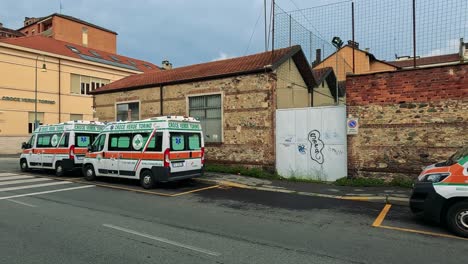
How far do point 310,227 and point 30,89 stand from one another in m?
33.6

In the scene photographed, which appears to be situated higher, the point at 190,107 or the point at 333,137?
the point at 190,107

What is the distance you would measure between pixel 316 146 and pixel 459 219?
6759 mm

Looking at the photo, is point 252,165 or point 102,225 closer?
point 102,225

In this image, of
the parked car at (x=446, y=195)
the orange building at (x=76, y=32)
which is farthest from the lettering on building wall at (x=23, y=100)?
the parked car at (x=446, y=195)

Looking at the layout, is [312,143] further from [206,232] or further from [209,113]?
[206,232]

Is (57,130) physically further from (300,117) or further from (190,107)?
(300,117)

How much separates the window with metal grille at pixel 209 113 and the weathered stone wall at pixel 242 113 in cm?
29

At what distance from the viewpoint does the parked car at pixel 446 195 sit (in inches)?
237

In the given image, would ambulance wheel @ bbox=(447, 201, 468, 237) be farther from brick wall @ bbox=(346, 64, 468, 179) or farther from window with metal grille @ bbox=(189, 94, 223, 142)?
window with metal grille @ bbox=(189, 94, 223, 142)

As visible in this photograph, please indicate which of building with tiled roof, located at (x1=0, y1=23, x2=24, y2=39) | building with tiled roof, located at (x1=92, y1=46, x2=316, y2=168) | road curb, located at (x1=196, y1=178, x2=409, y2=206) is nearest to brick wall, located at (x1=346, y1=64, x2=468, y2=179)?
road curb, located at (x1=196, y1=178, x2=409, y2=206)

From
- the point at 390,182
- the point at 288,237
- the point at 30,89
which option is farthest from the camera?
the point at 30,89

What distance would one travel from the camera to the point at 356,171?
11.7 metres

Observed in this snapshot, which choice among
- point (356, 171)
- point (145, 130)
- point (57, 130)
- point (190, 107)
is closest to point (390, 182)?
point (356, 171)

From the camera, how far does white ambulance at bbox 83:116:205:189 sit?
11180 millimetres
